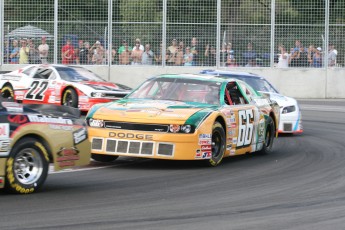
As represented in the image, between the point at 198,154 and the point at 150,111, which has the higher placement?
the point at 150,111

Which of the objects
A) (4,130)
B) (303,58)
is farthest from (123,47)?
(4,130)

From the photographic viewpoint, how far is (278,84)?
3234cm

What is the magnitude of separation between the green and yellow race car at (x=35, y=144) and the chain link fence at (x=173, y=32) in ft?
69.0

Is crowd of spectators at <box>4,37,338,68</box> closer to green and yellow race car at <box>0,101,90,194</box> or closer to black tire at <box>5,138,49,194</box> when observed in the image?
green and yellow race car at <box>0,101,90,194</box>

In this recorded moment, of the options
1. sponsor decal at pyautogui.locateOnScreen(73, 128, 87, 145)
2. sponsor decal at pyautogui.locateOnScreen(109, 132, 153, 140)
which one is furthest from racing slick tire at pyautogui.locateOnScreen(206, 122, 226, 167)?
sponsor decal at pyautogui.locateOnScreen(73, 128, 87, 145)

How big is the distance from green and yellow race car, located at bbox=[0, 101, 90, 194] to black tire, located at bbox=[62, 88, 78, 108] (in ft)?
39.2

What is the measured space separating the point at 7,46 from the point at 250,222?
24.4 meters

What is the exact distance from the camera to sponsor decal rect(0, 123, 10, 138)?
9219 millimetres

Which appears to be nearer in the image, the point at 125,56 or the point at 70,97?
the point at 70,97

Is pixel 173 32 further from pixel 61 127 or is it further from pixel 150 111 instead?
pixel 61 127

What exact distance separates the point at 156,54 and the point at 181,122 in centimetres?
1963

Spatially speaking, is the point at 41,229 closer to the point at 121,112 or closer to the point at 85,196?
the point at 85,196

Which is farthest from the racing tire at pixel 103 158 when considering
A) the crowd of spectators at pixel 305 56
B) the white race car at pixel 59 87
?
the crowd of spectators at pixel 305 56

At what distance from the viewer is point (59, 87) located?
22547 millimetres
